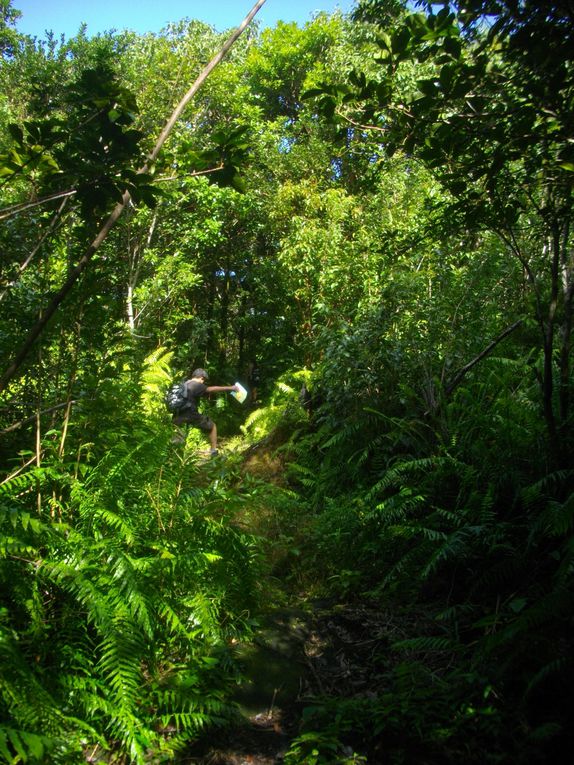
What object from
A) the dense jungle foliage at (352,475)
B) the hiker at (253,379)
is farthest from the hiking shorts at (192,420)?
the hiker at (253,379)

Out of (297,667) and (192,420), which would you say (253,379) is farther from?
(297,667)

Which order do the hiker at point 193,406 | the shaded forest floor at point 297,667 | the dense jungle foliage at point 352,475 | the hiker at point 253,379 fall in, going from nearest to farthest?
the dense jungle foliage at point 352,475 → the shaded forest floor at point 297,667 → the hiker at point 193,406 → the hiker at point 253,379

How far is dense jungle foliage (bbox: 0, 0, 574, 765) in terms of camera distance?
2.29 m

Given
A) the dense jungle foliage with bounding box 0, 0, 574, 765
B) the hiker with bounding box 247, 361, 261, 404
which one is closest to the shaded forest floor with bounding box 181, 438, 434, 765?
the dense jungle foliage with bounding box 0, 0, 574, 765

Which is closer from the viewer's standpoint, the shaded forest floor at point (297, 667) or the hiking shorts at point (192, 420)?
the shaded forest floor at point (297, 667)

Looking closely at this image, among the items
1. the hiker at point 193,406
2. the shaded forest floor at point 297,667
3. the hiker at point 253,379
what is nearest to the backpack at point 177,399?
the hiker at point 193,406

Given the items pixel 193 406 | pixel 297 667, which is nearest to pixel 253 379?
pixel 193 406

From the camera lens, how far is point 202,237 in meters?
13.1

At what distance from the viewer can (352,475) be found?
5.45m

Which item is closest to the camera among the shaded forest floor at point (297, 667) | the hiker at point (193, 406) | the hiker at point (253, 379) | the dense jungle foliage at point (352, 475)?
the dense jungle foliage at point (352, 475)

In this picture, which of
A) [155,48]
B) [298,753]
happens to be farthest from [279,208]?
[298,753]

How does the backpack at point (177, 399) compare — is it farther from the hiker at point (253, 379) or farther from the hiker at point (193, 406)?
the hiker at point (253, 379)

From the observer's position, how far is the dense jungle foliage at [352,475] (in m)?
2.29

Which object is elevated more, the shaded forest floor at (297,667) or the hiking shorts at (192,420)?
the hiking shorts at (192,420)
